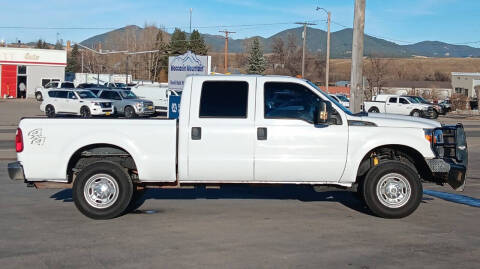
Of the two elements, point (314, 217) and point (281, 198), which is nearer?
point (314, 217)

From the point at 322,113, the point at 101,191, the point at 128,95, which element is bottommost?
the point at 101,191

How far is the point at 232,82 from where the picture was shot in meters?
8.56

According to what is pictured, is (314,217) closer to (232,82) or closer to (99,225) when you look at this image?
(232,82)

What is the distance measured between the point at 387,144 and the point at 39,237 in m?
4.78

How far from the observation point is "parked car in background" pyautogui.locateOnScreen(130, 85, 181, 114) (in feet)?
135

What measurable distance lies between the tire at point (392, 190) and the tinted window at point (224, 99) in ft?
6.70

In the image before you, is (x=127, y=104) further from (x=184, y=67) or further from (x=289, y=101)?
(x=289, y=101)

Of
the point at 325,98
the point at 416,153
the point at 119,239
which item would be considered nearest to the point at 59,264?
the point at 119,239

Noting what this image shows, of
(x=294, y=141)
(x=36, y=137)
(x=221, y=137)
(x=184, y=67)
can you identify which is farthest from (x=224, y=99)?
(x=184, y=67)

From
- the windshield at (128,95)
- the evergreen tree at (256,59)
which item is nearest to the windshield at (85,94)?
the windshield at (128,95)

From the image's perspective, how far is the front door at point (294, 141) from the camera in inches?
329

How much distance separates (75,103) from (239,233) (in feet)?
103

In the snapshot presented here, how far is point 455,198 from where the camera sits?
10617 mm

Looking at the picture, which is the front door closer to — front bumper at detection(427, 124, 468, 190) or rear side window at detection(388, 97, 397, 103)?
front bumper at detection(427, 124, 468, 190)
